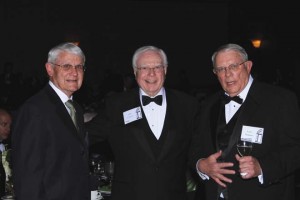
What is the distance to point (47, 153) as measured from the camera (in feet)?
8.86

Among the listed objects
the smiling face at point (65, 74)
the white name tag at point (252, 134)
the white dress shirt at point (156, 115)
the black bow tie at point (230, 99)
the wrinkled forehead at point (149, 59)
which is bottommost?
the white name tag at point (252, 134)

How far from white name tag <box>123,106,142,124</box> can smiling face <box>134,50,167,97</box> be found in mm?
168

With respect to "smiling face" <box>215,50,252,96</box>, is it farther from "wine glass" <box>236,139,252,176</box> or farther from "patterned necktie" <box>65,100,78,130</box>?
"patterned necktie" <box>65,100,78,130</box>

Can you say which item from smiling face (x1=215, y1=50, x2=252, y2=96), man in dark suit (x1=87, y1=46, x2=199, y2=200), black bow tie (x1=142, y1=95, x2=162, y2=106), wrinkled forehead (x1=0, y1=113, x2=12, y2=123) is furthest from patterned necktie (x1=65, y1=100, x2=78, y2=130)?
wrinkled forehead (x1=0, y1=113, x2=12, y2=123)

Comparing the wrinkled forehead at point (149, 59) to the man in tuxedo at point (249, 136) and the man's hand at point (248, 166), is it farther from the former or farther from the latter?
the man's hand at point (248, 166)

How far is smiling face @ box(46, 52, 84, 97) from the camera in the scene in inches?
118

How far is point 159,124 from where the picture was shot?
3443mm

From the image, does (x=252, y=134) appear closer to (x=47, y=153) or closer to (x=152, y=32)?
(x=47, y=153)

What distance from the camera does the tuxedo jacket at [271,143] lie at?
9.56 ft

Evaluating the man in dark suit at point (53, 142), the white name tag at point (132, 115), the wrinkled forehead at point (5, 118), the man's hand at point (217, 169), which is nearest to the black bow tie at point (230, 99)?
the man's hand at point (217, 169)

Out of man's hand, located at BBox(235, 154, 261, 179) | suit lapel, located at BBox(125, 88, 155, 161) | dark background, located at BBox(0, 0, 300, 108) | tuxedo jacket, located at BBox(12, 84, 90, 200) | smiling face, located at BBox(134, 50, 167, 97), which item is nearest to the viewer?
tuxedo jacket, located at BBox(12, 84, 90, 200)

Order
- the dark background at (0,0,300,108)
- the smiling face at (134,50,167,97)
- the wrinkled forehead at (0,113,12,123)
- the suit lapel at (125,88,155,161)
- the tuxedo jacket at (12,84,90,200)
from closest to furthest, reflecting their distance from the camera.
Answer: the tuxedo jacket at (12,84,90,200)
the suit lapel at (125,88,155,161)
the smiling face at (134,50,167,97)
the wrinkled forehead at (0,113,12,123)
the dark background at (0,0,300,108)

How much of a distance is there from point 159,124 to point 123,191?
0.58m

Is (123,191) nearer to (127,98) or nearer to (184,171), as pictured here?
(184,171)
